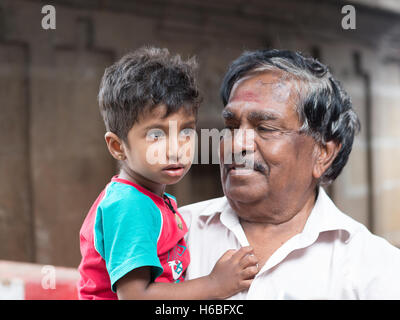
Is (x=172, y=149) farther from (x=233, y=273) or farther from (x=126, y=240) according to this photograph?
(x=233, y=273)

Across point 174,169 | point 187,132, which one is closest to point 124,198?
point 174,169

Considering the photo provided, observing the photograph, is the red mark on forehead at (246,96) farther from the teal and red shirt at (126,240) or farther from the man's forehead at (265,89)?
the teal and red shirt at (126,240)

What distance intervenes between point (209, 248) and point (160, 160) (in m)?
0.50

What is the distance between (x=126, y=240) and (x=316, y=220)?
2.33 feet

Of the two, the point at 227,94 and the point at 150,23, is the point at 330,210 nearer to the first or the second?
the point at 227,94

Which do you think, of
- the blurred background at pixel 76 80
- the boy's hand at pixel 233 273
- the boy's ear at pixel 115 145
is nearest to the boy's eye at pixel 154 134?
the boy's ear at pixel 115 145

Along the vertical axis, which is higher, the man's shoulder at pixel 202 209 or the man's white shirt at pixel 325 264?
the man's shoulder at pixel 202 209

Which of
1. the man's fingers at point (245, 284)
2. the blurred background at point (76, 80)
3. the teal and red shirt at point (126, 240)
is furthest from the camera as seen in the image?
the blurred background at point (76, 80)

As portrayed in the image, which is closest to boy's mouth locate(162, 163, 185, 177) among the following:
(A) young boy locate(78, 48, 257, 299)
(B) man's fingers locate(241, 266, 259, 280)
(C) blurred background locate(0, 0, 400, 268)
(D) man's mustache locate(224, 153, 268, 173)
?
(A) young boy locate(78, 48, 257, 299)

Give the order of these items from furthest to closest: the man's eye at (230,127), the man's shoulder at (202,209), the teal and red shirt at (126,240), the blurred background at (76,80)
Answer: the blurred background at (76,80) → the man's shoulder at (202,209) → the man's eye at (230,127) → the teal and red shirt at (126,240)

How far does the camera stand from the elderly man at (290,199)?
164 centimetres

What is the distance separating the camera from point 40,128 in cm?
436

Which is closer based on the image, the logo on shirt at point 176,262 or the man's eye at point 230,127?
the logo on shirt at point 176,262

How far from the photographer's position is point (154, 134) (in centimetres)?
152
